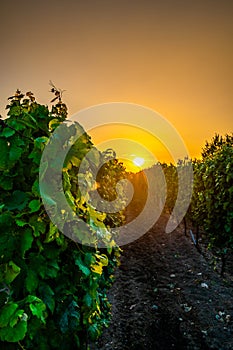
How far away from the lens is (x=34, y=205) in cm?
154

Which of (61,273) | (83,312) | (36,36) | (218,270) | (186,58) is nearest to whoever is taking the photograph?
(61,273)

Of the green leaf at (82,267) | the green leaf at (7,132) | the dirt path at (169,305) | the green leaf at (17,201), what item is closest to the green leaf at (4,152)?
the green leaf at (7,132)

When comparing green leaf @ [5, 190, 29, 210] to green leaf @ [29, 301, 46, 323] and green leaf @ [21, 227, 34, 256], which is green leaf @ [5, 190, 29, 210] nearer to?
green leaf @ [21, 227, 34, 256]

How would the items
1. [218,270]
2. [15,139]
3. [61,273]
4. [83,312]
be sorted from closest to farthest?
[15,139] < [61,273] < [83,312] < [218,270]

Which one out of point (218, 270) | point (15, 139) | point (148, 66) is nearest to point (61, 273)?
point (15, 139)

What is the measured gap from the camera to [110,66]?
7309 mm

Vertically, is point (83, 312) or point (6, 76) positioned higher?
point (6, 76)

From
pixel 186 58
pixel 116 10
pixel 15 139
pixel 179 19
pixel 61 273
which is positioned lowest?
pixel 61 273

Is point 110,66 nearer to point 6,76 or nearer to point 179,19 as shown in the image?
point 179,19

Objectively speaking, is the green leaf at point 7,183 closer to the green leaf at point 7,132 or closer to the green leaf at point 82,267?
the green leaf at point 7,132

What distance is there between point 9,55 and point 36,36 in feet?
2.73

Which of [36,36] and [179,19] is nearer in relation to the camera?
[36,36]

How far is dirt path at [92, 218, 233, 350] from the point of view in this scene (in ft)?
15.3

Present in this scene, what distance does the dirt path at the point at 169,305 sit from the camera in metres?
4.66
